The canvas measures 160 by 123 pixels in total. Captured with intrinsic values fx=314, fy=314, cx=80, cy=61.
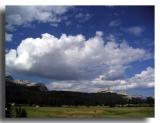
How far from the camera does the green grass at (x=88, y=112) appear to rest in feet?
7.68

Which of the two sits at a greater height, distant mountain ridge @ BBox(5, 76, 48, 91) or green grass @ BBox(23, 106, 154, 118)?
distant mountain ridge @ BBox(5, 76, 48, 91)

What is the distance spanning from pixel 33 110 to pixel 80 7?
0.85 metres

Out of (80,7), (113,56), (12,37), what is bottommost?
(113,56)

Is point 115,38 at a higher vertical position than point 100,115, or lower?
higher

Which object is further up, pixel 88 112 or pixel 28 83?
pixel 28 83

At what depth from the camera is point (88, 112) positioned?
2.35m

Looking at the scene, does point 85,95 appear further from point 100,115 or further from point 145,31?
point 145,31

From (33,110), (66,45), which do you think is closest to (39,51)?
(66,45)

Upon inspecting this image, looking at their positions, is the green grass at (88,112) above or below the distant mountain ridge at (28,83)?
below

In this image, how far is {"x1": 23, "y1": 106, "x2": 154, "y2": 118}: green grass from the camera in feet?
7.68

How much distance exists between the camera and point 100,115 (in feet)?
7.68

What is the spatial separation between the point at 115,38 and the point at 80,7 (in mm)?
352

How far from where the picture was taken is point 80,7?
2.36m

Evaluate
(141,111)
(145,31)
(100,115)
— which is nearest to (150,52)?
(145,31)
